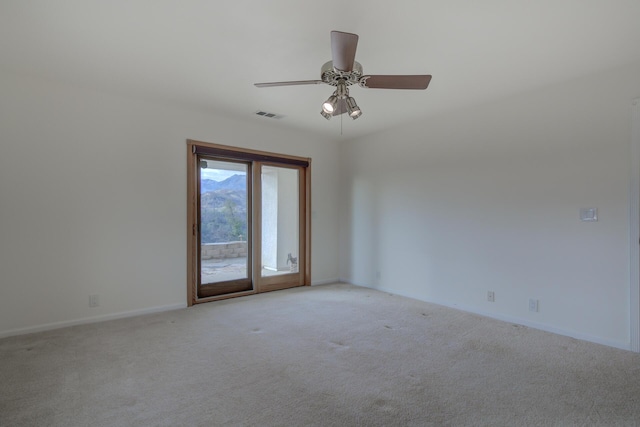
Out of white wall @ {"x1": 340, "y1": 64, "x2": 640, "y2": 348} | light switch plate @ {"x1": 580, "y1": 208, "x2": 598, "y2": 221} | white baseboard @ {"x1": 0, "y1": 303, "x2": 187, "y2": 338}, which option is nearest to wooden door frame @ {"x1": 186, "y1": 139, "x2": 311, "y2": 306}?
white baseboard @ {"x1": 0, "y1": 303, "x2": 187, "y2": 338}

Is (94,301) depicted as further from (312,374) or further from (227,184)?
(312,374)

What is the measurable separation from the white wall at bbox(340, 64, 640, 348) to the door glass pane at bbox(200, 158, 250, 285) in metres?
2.10

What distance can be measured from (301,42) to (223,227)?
2.88m

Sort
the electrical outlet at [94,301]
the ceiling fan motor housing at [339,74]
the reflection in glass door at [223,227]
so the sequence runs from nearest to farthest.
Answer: the ceiling fan motor housing at [339,74]
the electrical outlet at [94,301]
the reflection in glass door at [223,227]

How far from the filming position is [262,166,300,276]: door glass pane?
5.05m

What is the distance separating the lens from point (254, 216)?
4.82 m

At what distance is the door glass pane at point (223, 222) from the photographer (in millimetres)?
4445

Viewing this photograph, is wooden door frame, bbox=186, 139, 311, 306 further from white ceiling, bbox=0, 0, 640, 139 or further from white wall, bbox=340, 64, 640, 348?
white wall, bbox=340, 64, 640, 348

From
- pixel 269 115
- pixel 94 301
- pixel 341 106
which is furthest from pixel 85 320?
pixel 341 106

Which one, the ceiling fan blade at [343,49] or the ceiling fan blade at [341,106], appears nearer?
the ceiling fan blade at [343,49]

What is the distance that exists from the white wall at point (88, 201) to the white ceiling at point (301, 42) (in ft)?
1.38

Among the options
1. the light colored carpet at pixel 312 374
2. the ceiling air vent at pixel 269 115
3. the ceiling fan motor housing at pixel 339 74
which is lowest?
the light colored carpet at pixel 312 374

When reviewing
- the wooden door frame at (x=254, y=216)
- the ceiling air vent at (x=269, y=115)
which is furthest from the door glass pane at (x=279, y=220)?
the ceiling air vent at (x=269, y=115)

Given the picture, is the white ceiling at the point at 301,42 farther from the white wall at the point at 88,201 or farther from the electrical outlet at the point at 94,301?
the electrical outlet at the point at 94,301
